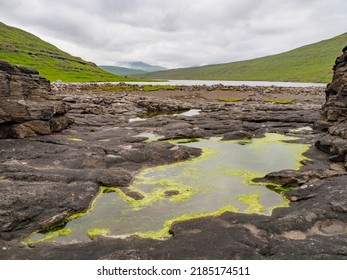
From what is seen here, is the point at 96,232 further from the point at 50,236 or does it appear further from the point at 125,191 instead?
the point at 125,191

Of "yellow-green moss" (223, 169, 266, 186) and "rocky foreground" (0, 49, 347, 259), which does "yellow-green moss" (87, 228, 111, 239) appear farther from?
"yellow-green moss" (223, 169, 266, 186)

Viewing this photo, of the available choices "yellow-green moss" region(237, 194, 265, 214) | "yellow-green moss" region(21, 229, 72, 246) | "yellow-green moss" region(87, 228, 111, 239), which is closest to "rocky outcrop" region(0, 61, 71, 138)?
"yellow-green moss" region(21, 229, 72, 246)

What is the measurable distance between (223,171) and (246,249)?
1601cm

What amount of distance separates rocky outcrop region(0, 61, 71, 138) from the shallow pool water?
17.0 meters

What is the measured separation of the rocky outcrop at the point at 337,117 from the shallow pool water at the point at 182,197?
3.51m

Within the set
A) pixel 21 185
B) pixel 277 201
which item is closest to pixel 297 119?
pixel 277 201

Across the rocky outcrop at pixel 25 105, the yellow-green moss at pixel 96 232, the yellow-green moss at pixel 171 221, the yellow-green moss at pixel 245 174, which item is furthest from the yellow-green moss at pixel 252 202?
the rocky outcrop at pixel 25 105

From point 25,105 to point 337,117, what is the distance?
42182 mm

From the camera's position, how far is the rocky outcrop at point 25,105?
3612 centimetres

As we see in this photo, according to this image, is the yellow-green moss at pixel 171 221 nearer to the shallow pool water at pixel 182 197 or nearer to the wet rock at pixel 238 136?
the shallow pool water at pixel 182 197

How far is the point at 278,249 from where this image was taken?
49.9 feet

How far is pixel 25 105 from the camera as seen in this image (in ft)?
126

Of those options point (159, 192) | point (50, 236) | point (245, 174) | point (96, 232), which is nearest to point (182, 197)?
point (159, 192)

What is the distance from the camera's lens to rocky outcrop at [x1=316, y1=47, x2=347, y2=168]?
109 feet
